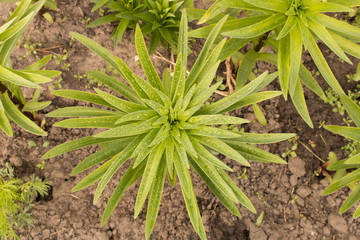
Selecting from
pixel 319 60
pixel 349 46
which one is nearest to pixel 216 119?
pixel 319 60

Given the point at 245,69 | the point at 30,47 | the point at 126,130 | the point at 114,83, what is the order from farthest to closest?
1. the point at 30,47
2. the point at 245,69
3. the point at 114,83
4. the point at 126,130

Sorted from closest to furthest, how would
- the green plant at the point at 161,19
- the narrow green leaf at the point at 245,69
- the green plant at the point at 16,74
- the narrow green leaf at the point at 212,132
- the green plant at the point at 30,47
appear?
1. the narrow green leaf at the point at 212,132
2. the green plant at the point at 16,74
3. the narrow green leaf at the point at 245,69
4. the green plant at the point at 161,19
5. the green plant at the point at 30,47

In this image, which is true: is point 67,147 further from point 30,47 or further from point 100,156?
point 30,47

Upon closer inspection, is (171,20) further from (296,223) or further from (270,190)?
(296,223)

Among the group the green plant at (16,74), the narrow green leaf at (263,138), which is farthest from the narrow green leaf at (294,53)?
the green plant at (16,74)

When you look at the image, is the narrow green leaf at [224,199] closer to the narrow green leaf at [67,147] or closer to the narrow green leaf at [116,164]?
the narrow green leaf at [116,164]

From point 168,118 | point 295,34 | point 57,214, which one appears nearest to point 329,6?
point 295,34

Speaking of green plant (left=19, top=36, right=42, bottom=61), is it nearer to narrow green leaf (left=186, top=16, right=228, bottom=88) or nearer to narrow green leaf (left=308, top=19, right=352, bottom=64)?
narrow green leaf (left=186, top=16, right=228, bottom=88)
